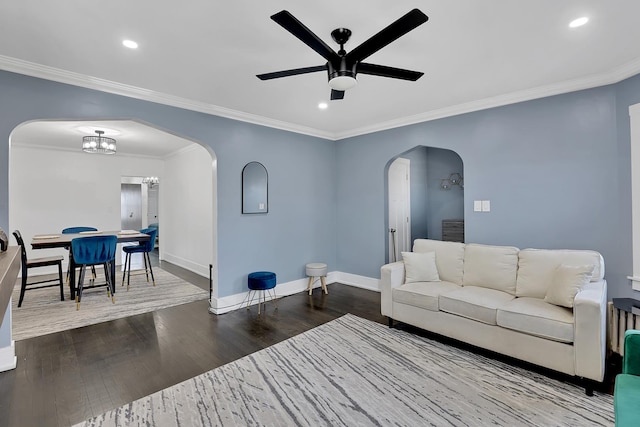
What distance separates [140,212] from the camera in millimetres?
9594

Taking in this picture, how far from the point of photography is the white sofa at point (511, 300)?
227 centimetres

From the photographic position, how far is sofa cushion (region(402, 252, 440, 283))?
11.4 ft

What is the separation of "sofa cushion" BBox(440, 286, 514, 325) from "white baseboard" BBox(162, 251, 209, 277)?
446 centimetres

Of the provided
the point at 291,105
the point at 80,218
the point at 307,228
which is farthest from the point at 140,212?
the point at 291,105

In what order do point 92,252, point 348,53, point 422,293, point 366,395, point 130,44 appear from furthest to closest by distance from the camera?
point 92,252
point 422,293
point 130,44
point 366,395
point 348,53

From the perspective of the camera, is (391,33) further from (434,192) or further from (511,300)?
(434,192)

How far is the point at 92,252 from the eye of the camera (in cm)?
420

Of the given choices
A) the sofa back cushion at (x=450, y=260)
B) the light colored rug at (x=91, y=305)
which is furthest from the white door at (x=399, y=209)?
the light colored rug at (x=91, y=305)

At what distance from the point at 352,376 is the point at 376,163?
3293 millimetres

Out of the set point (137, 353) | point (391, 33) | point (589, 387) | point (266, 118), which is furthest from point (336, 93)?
point (137, 353)

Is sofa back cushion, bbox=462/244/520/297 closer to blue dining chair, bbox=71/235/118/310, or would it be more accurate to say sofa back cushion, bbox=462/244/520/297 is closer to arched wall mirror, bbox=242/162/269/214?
arched wall mirror, bbox=242/162/269/214

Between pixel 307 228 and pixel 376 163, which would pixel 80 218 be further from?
pixel 376 163

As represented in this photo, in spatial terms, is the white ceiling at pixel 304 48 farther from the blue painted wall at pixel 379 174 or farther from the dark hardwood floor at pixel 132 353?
the dark hardwood floor at pixel 132 353

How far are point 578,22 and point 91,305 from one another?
6009 mm
